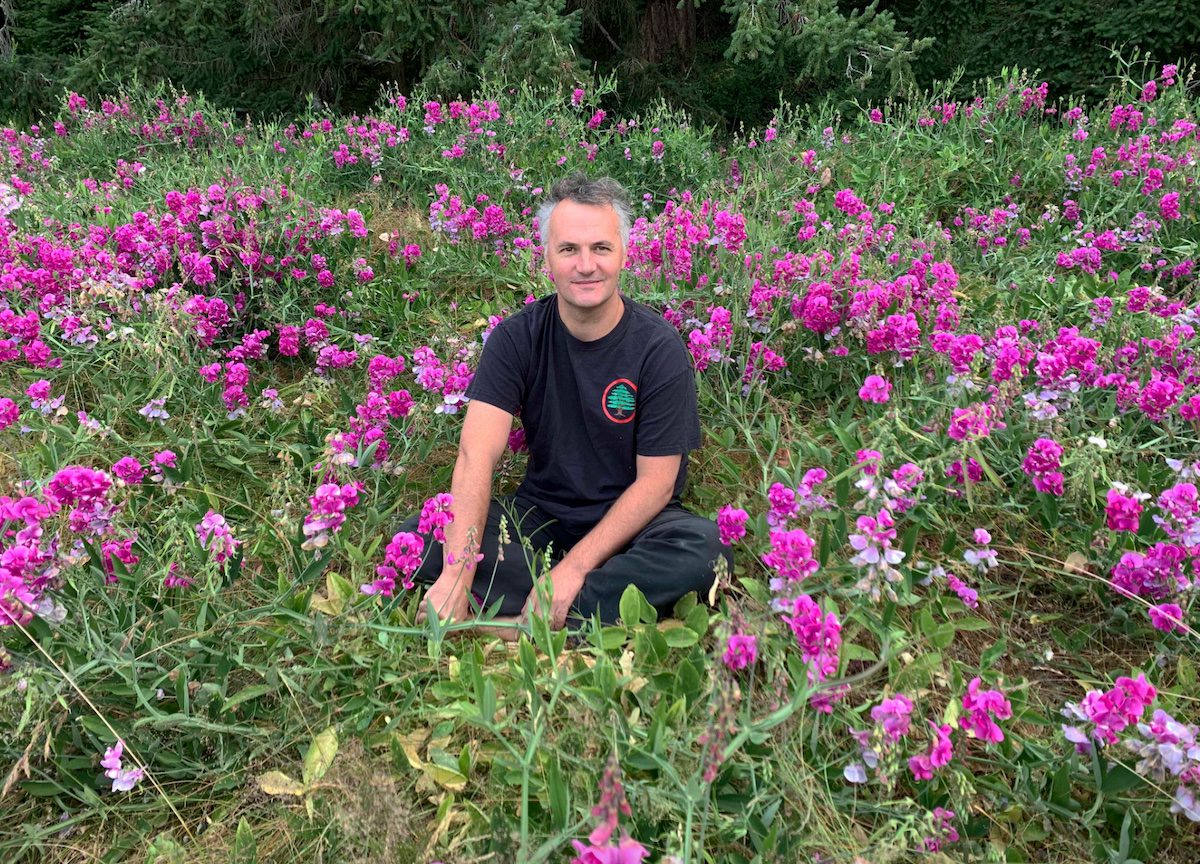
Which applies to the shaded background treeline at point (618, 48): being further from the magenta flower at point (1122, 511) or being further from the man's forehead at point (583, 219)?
the magenta flower at point (1122, 511)

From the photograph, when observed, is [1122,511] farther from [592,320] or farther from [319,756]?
[319,756]

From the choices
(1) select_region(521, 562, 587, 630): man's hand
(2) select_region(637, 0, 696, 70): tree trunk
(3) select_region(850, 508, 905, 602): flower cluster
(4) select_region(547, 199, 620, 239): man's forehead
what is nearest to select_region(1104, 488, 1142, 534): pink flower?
(3) select_region(850, 508, 905, 602): flower cluster

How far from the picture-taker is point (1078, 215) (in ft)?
13.8

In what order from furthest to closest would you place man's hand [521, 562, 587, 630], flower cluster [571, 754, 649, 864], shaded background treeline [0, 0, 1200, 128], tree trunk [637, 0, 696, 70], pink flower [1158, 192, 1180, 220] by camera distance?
tree trunk [637, 0, 696, 70] → shaded background treeline [0, 0, 1200, 128] → pink flower [1158, 192, 1180, 220] → man's hand [521, 562, 587, 630] → flower cluster [571, 754, 649, 864]

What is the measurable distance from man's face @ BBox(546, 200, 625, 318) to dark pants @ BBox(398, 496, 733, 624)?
0.68 m

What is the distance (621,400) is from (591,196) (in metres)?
0.59

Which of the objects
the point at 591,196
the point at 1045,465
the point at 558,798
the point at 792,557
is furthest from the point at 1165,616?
the point at 591,196

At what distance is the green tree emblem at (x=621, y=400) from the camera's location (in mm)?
2350

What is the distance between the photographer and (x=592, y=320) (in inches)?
92.1

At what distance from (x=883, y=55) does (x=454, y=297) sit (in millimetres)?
4261

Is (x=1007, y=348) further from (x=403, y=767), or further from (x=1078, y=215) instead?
(x=1078, y=215)

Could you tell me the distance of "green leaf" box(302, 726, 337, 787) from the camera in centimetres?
171

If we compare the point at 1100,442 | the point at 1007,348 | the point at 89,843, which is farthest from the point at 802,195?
the point at 89,843

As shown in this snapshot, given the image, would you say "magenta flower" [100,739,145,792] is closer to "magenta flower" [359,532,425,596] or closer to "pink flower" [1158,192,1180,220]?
"magenta flower" [359,532,425,596]
